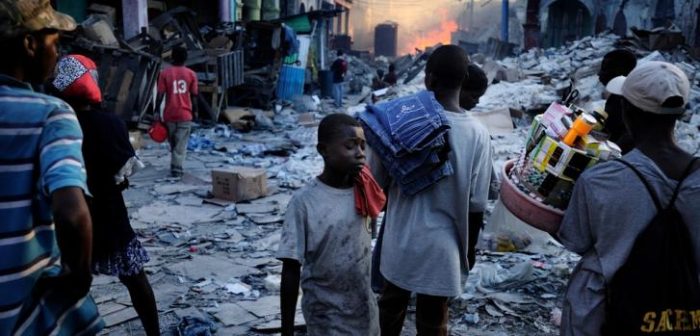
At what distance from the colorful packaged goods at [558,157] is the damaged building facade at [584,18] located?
2314 cm

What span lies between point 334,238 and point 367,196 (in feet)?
0.74

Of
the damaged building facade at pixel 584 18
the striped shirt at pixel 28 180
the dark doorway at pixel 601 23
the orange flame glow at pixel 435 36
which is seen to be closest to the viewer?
the striped shirt at pixel 28 180

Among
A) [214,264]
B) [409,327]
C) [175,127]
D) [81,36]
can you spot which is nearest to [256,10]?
[81,36]

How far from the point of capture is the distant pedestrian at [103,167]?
2723 millimetres

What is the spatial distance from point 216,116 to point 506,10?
22547mm

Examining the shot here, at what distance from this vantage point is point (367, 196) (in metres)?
2.39

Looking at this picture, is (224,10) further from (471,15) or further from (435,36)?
(435,36)

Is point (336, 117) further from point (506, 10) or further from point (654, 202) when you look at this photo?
point (506, 10)

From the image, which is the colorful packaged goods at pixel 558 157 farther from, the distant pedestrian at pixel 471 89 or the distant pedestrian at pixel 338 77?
the distant pedestrian at pixel 338 77

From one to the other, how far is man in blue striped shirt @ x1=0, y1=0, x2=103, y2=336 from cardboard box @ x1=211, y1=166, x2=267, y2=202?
510 centimetres

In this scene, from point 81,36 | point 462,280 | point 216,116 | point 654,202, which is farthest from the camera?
point 216,116

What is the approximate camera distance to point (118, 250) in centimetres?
288

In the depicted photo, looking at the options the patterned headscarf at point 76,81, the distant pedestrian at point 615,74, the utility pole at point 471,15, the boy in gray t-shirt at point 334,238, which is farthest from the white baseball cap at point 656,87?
the utility pole at point 471,15

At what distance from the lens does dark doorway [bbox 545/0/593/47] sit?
92.8ft
